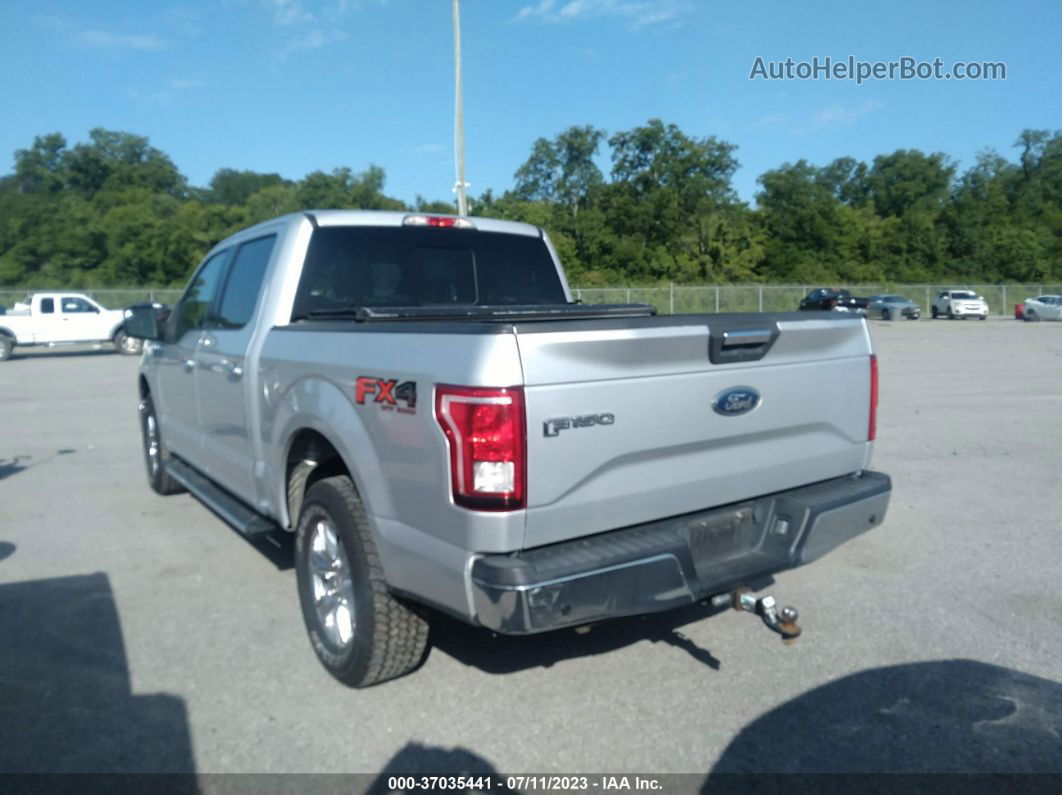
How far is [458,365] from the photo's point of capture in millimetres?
3088

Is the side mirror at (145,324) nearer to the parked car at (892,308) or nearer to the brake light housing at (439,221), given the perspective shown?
the brake light housing at (439,221)

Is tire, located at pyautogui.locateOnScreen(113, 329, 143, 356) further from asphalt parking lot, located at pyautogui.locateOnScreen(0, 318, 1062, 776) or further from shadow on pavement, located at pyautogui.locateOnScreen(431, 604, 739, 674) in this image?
shadow on pavement, located at pyautogui.locateOnScreen(431, 604, 739, 674)

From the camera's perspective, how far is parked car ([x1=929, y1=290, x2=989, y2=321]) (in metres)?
48.1

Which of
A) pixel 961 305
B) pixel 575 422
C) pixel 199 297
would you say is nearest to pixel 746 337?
pixel 575 422

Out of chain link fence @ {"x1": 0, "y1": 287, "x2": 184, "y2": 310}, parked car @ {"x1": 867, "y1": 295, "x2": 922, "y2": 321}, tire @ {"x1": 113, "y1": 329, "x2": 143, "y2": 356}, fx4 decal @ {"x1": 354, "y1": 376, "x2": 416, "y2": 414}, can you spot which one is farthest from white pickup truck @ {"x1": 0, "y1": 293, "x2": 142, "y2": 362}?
parked car @ {"x1": 867, "y1": 295, "x2": 922, "y2": 321}

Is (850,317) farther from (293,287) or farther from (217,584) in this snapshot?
(217,584)

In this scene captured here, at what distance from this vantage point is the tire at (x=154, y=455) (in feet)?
24.4

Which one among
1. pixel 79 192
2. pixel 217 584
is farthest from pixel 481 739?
pixel 79 192

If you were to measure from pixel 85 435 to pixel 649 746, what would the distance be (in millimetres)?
9637

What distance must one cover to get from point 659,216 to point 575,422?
A: 59864 millimetres

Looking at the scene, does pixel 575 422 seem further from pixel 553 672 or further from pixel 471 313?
pixel 471 313

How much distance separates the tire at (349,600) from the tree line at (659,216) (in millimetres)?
48250

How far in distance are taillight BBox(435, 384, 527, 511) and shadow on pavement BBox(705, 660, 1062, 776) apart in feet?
4.25

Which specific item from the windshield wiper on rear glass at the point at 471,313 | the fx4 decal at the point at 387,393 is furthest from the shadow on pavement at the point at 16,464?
the fx4 decal at the point at 387,393
